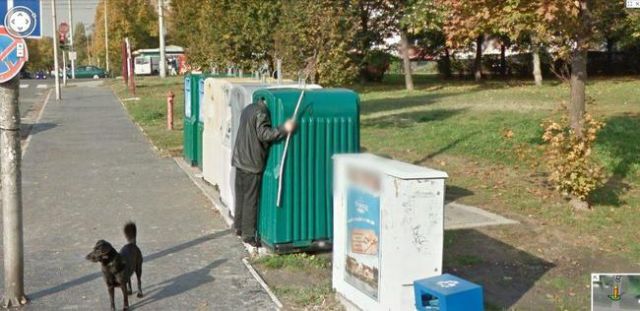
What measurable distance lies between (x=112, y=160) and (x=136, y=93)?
2545cm

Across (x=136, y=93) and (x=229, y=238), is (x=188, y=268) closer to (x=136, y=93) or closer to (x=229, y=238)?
(x=229, y=238)

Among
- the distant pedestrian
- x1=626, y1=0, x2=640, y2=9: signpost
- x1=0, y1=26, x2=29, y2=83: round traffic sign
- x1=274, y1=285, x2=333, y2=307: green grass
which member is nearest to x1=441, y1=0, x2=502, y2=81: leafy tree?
x1=626, y1=0, x2=640, y2=9: signpost

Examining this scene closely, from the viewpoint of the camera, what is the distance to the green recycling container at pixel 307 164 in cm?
690

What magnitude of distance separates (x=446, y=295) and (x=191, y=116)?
30.2ft

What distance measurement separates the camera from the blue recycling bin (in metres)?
4.34

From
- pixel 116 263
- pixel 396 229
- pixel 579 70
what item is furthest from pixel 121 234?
pixel 579 70

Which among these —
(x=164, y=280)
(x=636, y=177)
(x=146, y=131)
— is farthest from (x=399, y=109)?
(x=164, y=280)

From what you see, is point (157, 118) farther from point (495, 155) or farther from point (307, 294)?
point (307, 294)

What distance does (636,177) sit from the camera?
10.8 m

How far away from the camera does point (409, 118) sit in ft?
66.0
